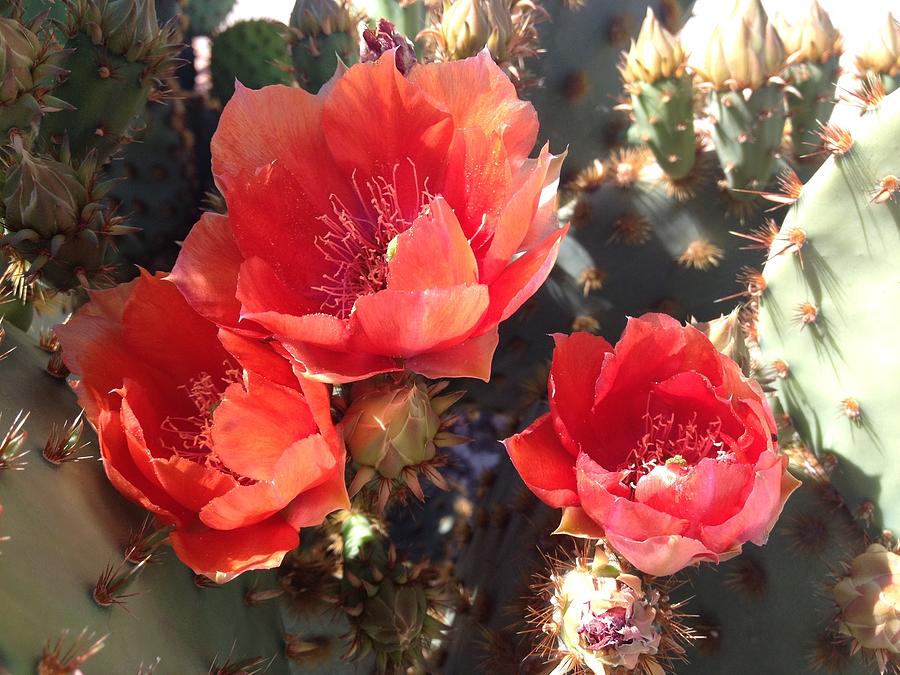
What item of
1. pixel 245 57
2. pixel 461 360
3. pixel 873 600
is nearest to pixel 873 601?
pixel 873 600

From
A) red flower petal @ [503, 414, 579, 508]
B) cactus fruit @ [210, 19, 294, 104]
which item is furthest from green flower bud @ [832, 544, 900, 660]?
cactus fruit @ [210, 19, 294, 104]

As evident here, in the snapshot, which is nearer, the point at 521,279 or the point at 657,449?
the point at 521,279

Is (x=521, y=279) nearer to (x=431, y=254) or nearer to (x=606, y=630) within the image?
(x=431, y=254)

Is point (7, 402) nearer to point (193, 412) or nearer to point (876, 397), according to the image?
point (193, 412)

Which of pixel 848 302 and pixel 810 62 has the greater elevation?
pixel 810 62

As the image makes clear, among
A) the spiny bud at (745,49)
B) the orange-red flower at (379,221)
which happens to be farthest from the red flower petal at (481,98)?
the spiny bud at (745,49)

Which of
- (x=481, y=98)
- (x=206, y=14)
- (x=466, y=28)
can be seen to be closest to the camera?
(x=481, y=98)

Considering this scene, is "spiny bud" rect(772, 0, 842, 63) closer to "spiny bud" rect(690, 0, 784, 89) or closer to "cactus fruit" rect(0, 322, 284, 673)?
"spiny bud" rect(690, 0, 784, 89)
